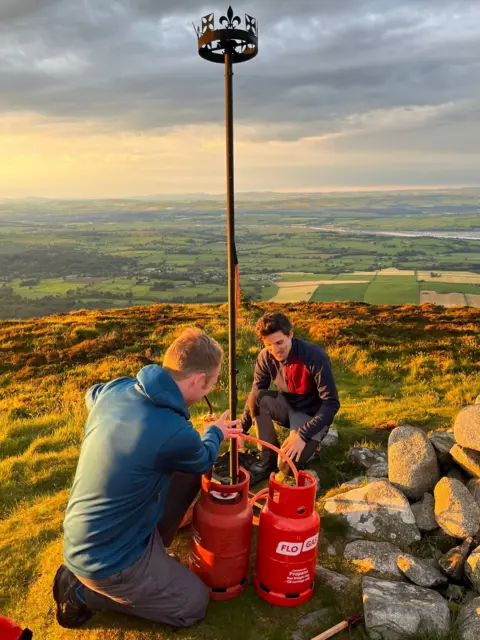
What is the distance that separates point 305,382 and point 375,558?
192 cm

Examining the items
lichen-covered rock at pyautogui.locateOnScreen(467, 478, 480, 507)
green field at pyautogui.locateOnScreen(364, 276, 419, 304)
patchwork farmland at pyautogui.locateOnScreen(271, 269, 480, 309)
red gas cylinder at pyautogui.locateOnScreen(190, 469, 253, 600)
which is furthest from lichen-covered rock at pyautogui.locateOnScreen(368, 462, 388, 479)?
green field at pyautogui.locateOnScreen(364, 276, 419, 304)

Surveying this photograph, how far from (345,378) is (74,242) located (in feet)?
342

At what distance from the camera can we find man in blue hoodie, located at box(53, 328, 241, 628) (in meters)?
3.04

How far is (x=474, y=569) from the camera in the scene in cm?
383

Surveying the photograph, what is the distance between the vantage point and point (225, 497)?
12.2ft

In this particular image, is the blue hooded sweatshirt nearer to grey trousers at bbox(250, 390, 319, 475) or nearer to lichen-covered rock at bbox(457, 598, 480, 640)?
lichen-covered rock at bbox(457, 598, 480, 640)

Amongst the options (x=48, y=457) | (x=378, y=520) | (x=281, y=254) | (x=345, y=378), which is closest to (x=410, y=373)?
(x=345, y=378)

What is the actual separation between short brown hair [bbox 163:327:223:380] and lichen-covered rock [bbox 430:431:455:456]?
331 cm

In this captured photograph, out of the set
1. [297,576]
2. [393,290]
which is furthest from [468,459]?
[393,290]

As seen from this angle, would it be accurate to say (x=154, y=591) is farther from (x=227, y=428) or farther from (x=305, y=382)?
(x=305, y=382)

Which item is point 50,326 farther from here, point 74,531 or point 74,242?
point 74,242

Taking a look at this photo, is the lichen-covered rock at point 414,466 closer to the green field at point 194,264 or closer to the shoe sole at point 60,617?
the shoe sole at point 60,617

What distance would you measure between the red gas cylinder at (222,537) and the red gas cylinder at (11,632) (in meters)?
1.31

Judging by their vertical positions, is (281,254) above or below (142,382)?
below
